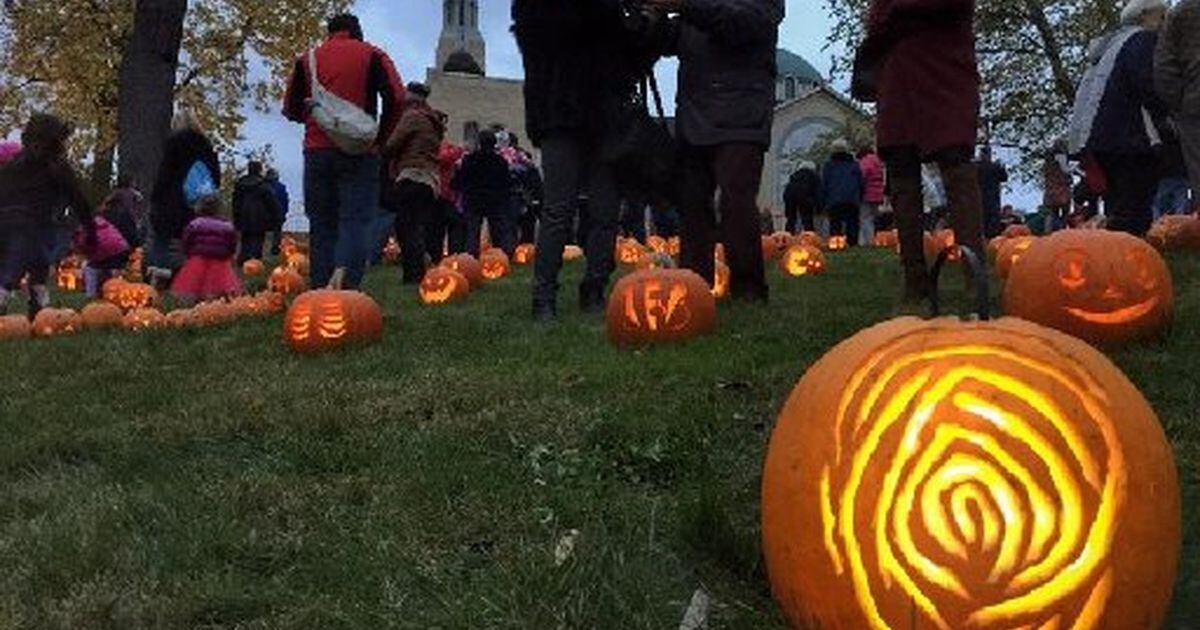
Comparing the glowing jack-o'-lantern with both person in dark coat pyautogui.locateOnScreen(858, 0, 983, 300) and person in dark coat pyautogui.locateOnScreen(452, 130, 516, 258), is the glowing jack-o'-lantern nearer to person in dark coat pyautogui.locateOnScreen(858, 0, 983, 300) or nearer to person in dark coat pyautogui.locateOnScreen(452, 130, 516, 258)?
person in dark coat pyautogui.locateOnScreen(858, 0, 983, 300)

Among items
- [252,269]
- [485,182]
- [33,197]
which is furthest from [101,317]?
[252,269]

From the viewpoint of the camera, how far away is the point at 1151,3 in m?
8.50

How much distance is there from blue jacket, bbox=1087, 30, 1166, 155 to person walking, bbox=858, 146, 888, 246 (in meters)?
9.22

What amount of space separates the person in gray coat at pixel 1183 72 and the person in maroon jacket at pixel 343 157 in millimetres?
4759

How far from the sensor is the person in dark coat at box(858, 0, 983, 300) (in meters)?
5.85

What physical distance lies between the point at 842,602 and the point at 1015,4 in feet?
99.7

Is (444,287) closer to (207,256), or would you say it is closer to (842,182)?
(207,256)

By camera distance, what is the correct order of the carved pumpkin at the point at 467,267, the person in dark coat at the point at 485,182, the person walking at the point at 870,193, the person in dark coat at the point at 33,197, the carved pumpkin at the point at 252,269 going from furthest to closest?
1. the person walking at the point at 870,193
2. the carved pumpkin at the point at 252,269
3. the person in dark coat at the point at 485,182
4. the carved pumpkin at the point at 467,267
5. the person in dark coat at the point at 33,197

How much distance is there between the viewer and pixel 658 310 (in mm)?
5980

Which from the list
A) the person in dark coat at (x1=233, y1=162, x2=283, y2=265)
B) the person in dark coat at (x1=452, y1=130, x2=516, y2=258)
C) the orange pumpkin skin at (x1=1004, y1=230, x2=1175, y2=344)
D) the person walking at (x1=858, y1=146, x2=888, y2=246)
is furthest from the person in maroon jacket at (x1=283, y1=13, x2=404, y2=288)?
the person walking at (x1=858, y1=146, x2=888, y2=246)

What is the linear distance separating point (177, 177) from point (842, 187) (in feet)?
29.4

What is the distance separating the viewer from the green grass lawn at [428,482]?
276 centimetres

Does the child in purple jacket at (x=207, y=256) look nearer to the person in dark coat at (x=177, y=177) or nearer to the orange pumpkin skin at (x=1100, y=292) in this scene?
the person in dark coat at (x=177, y=177)

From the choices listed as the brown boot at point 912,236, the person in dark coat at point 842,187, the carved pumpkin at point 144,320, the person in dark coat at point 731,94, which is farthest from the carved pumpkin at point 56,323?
the person in dark coat at point 842,187
